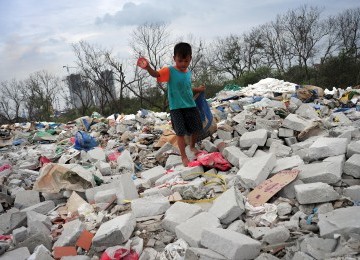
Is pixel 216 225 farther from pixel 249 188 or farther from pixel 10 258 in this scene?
pixel 10 258

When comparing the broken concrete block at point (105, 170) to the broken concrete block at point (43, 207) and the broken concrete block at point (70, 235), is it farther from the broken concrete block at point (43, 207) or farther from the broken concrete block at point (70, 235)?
the broken concrete block at point (70, 235)

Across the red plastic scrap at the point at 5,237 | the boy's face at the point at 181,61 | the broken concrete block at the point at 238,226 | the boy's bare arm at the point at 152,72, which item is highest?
the boy's face at the point at 181,61

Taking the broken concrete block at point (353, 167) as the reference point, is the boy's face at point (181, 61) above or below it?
above

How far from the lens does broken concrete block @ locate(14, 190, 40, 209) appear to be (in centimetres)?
352

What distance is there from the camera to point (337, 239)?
1.90 m

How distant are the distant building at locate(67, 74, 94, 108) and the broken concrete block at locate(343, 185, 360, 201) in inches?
1094

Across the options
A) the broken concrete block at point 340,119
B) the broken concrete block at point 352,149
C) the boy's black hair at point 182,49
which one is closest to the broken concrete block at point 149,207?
the boy's black hair at point 182,49

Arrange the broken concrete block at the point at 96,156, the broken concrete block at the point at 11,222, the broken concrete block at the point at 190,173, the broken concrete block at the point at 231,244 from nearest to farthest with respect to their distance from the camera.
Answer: the broken concrete block at the point at 231,244
the broken concrete block at the point at 11,222
the broken concrete block at the point at 190,173
the broken concrete block at the point at 96,156

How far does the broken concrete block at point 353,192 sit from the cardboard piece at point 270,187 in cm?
42

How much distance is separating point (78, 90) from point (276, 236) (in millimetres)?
30214

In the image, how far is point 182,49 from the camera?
3627 mm

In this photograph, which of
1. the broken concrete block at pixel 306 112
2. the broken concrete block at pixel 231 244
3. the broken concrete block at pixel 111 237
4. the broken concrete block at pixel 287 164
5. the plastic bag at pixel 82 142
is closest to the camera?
the broken concrete block at pixel 231 244

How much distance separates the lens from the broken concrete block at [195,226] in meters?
2.20

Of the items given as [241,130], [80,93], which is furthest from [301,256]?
[80,93]
